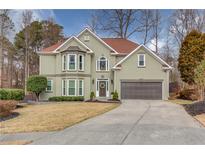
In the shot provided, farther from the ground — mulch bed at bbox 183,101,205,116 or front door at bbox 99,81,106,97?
front door at bbox 99,81,106,97

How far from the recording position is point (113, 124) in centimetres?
1169

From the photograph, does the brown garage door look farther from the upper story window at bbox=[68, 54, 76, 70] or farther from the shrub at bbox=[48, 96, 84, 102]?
the upper story window at bbox=[68, 54, 76, 70]

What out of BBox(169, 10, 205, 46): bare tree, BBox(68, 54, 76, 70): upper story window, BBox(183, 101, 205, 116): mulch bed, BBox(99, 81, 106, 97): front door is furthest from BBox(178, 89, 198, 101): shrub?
BBox(68, 54, 76, 70): upper story window

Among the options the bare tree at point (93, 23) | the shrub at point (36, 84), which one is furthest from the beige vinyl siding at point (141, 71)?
the shrub at point (36, 84)

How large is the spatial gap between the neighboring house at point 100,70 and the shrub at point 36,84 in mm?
1361

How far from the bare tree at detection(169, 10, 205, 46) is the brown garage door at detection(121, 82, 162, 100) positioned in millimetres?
4522

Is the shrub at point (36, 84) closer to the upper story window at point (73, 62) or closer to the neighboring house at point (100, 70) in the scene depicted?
the neighboring house at point (100, 70)

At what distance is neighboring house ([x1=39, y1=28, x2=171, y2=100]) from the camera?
25.0 m

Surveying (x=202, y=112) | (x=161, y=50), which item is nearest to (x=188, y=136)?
(x=202, y=112)

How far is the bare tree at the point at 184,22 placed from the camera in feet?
74.2

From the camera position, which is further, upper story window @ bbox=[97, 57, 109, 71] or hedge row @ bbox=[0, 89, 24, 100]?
upper story window @ bbox=[97, 57, 109, 71]

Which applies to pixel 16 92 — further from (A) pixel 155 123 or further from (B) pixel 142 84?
(A) pixel 155 123

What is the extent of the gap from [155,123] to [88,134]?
11.3 feet
